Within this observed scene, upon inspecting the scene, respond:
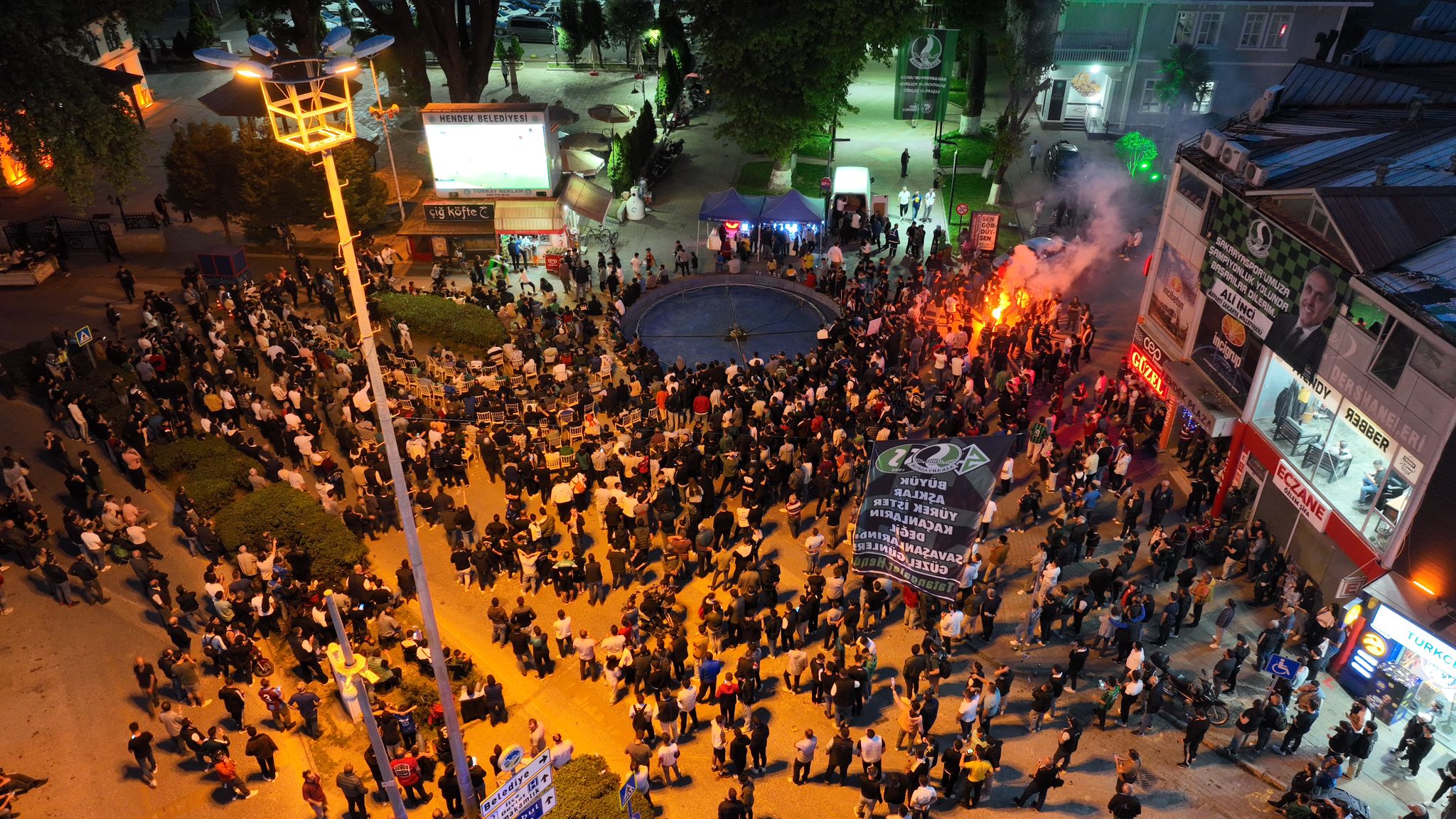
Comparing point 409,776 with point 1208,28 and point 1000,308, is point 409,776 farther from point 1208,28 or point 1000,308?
point 1208,28

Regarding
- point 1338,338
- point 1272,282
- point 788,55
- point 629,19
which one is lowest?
point 629,19

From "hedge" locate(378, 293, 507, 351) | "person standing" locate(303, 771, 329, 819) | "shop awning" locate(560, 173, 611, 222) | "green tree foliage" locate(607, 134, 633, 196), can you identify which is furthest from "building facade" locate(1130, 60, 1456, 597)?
"green tree foliage" locate(607, 134, 633, 196)

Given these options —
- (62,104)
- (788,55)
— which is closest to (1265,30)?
(788,55)

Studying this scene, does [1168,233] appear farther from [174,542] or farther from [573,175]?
[174,542]

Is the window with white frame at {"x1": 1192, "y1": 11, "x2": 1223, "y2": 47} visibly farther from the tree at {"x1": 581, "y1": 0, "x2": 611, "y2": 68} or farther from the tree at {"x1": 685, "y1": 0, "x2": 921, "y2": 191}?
the tree at {"x1": 581, "y1": 0, "x2": 611, "y2": 68}

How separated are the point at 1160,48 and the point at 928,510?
3548 centimetres

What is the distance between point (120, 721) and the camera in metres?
17.4

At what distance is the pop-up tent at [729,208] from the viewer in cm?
3378

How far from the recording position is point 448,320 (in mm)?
28953

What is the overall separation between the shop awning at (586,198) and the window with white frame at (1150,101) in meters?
24.6

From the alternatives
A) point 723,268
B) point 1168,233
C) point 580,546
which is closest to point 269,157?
point 723,268

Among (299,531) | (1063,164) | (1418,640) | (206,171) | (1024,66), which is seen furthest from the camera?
(1063,164)

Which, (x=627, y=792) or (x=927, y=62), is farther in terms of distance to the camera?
(x=927, y=62)

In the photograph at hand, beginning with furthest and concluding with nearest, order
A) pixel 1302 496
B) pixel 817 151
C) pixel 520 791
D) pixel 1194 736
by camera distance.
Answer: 1. pixel 817 151
2. pixel 1302 496
3. pixel 1194 736
4. pixel 520 791
